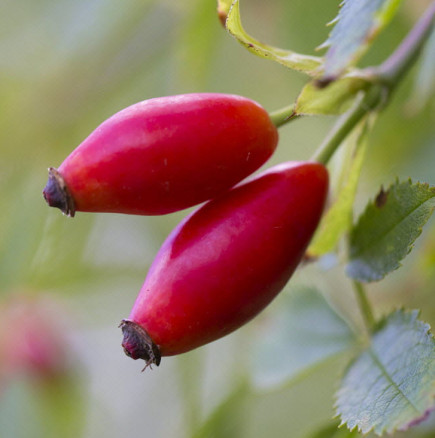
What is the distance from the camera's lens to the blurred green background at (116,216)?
1621 millimetres

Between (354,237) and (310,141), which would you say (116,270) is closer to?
(310,141)

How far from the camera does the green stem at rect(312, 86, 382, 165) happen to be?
903 mm

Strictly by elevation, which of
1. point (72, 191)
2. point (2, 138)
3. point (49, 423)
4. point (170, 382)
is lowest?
point (170, 382)

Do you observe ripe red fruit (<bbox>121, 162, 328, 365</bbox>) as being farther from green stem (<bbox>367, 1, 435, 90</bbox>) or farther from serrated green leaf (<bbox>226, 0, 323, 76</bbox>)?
green stem (<bbox>367, 1, 435, 90</bbox>)

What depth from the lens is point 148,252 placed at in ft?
6.93

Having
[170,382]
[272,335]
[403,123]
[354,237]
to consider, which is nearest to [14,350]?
[170,382]

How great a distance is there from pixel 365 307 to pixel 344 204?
0.17 m

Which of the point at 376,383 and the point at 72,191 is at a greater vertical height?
the point at 72,191

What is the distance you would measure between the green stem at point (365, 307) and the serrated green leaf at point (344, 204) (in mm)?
78

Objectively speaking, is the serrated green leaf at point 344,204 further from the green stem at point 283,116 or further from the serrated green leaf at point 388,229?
the green stem at point 283,116

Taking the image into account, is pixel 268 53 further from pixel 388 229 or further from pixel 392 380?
pixel 392 380

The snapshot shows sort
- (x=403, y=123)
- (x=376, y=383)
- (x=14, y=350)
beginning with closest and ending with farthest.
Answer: (x=376, y=383) → (x=403, y=123) → (x=14, y=350)

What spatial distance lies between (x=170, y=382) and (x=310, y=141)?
0.95 metres

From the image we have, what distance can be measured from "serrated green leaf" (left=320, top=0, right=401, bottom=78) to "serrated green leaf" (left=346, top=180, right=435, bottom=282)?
0.22m
